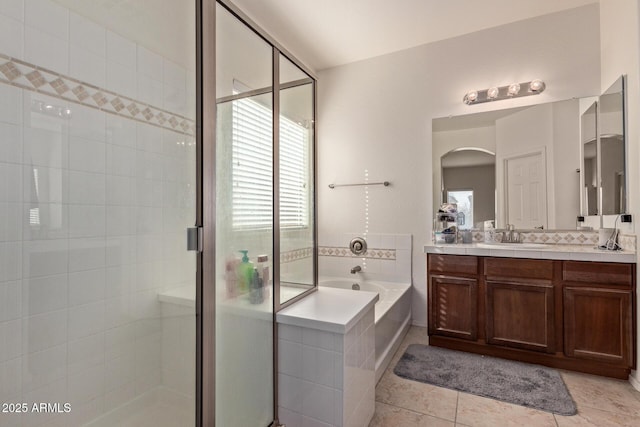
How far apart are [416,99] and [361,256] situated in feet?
5.54

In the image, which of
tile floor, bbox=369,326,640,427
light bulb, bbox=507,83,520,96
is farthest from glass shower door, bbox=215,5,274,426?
light bulb, bbox=507,83,520,96

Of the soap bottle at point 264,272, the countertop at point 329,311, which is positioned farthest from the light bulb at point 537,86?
the soap bottle at point 264,272

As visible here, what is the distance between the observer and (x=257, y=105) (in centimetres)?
131

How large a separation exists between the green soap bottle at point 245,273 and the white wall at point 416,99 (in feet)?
7.11

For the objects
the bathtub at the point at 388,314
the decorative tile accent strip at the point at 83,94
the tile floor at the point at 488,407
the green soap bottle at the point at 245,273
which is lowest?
the tile floor at the point at 488,407

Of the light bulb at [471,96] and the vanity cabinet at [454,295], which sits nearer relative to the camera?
the vanity cabinet at [454,295]

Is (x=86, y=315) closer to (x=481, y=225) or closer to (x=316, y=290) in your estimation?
(x=316, y=290)

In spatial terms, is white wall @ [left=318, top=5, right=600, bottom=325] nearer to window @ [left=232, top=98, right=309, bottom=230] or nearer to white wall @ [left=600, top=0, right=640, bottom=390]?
white wall @ [left=600, top=0, right=640, bottom=390]

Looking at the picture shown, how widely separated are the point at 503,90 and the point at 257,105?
2463mm

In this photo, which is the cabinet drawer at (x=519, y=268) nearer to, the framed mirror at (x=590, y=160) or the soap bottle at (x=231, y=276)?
the framed mirror at (x=590, y=160)

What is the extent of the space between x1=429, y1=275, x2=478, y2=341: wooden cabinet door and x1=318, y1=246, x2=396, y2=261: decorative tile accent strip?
0.66 meters

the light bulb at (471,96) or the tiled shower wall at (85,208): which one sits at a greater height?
the light bulb at (471,96)

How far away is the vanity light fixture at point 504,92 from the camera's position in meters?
2.62

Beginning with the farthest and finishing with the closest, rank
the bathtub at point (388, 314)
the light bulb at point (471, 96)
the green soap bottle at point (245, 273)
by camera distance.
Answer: the light bulb at point (471, 96)
the bathtub at point (388, 314)
the green soap bottle at point (245, 273)
